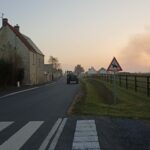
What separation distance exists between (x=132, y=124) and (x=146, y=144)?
11.7 feet

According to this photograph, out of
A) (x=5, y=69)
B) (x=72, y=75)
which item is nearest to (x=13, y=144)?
(x=5, y=69)

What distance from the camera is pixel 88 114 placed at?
17422 millimetres

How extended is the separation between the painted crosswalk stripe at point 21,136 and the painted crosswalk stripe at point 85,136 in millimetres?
1285

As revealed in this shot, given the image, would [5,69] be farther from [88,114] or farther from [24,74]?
[88,114]

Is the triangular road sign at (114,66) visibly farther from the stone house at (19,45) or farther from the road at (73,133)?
the stone house at (19,45)

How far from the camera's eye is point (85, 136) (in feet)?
38.5

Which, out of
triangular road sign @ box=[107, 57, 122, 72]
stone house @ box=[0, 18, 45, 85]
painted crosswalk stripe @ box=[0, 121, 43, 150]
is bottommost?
painted crosswalk stripe @ box=[0, 121, 43, 150]

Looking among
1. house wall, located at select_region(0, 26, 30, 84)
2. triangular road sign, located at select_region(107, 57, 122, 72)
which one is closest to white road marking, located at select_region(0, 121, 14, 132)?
triangular road sign, located at select_region(107, 57, 122, 72)

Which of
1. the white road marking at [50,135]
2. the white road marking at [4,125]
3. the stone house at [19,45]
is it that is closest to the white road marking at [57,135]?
the white road marking at [50,135]

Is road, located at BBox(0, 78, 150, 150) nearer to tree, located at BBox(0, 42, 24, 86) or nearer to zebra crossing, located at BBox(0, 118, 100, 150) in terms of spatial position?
zebra crossing, located at BBox(0, 118, 100, 150)

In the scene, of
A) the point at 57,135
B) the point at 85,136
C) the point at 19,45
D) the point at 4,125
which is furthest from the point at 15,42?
the point at 85,136

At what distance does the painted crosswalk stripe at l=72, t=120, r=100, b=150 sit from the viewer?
33.7 ft

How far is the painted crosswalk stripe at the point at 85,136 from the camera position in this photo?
1028 centimetres

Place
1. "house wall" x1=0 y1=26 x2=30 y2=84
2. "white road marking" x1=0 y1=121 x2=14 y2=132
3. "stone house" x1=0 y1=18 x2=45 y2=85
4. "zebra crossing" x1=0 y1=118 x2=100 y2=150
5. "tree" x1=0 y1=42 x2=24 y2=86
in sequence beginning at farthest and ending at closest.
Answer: "house wall" x1=0 y1=26 x2=30 y2=84
"stone house" x1=0 y1=18 x2=45 y2=85
"tree" x1=0 y1=42 x2=24 y2=86
"white road marking" x1=0 y1=121 x2=14 y2=132
"zebra crossing" x1=0 y1=118 x2=100 y2=150
